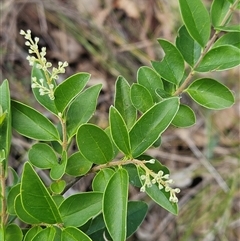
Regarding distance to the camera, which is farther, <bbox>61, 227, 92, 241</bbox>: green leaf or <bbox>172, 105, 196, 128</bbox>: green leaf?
<bbox>172, 105, 196, 128</bbox>: green leaf

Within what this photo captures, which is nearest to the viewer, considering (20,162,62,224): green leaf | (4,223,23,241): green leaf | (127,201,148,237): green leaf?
(20,162,62,224): green leaf

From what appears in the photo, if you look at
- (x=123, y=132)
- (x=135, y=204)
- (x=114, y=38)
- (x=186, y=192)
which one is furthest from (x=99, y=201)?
(x=114, y=38)

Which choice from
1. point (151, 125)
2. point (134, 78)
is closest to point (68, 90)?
point (151, 125)

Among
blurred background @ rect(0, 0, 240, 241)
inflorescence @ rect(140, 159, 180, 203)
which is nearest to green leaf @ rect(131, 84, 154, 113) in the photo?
inflorescence @ rect(140, 159, 180, 203)

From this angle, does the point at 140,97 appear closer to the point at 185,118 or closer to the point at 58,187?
the point at 185,118

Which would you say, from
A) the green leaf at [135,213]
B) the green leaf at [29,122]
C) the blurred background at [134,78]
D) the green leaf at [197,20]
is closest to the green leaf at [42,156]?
the green leaf at [29,122]

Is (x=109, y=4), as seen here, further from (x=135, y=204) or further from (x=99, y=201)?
(x=99, y=201)

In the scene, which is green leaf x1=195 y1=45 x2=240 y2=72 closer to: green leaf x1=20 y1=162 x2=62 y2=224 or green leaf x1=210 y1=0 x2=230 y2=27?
green leaf x1=210 y1=0 x2=230 y2=27

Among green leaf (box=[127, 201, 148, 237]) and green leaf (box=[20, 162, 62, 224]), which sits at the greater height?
green leaf (box=[20, 162, 62, 224])
